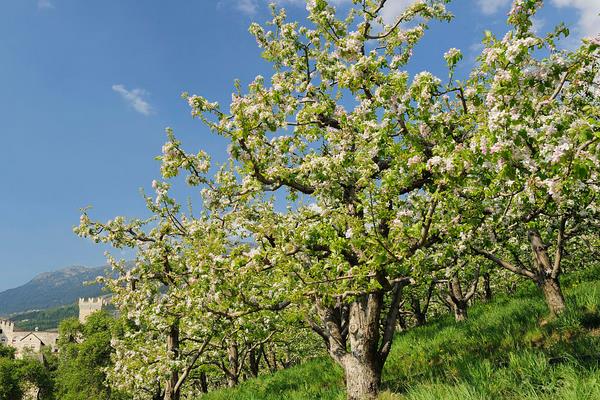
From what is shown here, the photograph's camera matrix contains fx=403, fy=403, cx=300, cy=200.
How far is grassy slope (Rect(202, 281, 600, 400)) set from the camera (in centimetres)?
557

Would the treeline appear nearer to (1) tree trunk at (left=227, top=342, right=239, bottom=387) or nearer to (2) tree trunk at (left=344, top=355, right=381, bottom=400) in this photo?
(2) tree trunk at (left=344, top=355, right=381, bottom=400)

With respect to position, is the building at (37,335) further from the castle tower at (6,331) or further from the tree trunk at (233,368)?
the tree trunk at (233,368)

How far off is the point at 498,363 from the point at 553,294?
4889 mm

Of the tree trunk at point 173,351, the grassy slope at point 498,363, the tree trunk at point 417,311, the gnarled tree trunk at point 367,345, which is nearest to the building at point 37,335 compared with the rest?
the tree trunk at point 417,311

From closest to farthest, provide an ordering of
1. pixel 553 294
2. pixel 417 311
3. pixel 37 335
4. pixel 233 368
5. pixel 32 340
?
pixel 553 294 < pixel 233 368 < pixel 417 311 < pixel 32 340 < pixel 37 335

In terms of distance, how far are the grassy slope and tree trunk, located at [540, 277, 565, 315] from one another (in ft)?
1.13

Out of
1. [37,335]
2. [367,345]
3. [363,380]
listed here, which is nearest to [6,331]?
[37,335]

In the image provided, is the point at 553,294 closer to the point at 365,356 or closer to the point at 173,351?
the point at 365,356

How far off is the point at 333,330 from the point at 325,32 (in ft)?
24.5

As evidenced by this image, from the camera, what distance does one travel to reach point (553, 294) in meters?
11.4

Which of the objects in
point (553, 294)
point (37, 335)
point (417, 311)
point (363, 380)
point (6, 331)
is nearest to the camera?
point (363, 380)

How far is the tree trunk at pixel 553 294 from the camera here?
11164 millimetres

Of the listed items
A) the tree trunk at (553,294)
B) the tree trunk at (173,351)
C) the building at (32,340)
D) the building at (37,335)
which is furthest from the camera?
the building at (37,335)

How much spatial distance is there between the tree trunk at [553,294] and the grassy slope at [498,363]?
0.34 metres
